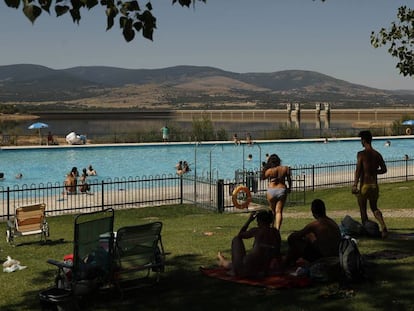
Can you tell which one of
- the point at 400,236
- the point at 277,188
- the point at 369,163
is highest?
the point at 369,163

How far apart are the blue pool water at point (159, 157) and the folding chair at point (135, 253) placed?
24.4m

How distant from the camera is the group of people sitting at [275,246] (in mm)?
8016

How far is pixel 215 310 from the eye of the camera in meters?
7.00

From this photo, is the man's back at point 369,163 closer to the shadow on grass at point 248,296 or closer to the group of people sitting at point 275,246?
the shadow on grass at point 248,296

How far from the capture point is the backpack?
7.41m

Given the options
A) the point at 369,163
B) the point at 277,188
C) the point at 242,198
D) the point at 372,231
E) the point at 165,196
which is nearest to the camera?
the point at 369,163

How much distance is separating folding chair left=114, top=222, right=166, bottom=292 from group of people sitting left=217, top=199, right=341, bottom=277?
42.9 inches

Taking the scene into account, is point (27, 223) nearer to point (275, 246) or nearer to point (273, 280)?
point (275, 246)

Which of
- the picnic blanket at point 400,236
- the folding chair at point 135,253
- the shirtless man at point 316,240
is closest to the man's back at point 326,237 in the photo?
the shirtless man at point 316,240

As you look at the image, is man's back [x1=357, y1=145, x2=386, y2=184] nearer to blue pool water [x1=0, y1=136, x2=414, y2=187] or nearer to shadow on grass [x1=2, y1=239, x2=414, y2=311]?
shadow on grass [x1=2, y1=239, x2=414, y2=311]

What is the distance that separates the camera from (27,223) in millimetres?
13164

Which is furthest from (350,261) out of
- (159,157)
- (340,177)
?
(159,157)

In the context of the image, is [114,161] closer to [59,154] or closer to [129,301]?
[59,154]

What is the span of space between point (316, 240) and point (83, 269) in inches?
125
